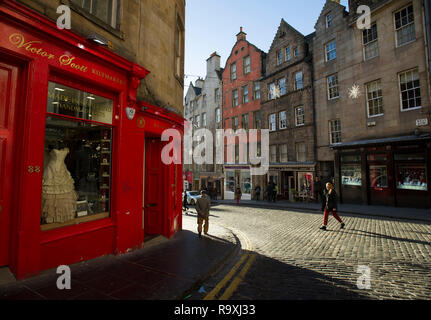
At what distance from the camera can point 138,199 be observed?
619cm

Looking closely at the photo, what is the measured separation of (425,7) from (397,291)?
16.8 meters

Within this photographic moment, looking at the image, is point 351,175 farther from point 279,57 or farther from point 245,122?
point 279,57

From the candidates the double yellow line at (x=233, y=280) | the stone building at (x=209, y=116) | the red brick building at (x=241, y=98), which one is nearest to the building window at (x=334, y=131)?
the red brick building at (x=241, y=98)

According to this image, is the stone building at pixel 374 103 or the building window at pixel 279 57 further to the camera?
the building window at pixel 279 57

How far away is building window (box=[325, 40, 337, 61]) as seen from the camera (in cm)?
1895

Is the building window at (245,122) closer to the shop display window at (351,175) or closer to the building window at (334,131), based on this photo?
the building window at (334,131)

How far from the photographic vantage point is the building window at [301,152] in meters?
20.9

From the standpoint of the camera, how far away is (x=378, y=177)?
15758 mm

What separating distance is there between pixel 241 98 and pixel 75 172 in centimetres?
2534

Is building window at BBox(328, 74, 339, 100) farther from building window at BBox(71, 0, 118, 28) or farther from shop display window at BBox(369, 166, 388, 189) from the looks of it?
building window at BBox(71, 0, 118, 28)

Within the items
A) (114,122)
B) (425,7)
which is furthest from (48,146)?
(425,7)

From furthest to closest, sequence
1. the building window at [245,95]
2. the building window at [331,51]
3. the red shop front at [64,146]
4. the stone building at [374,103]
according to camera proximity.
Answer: the building window at [245,95] → the building window at [331,51] → the stone building at [374,103] → the red shop front at [64,146]

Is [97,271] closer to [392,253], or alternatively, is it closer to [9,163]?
[9,163]

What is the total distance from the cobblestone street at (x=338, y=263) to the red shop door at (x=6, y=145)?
4138 mm
